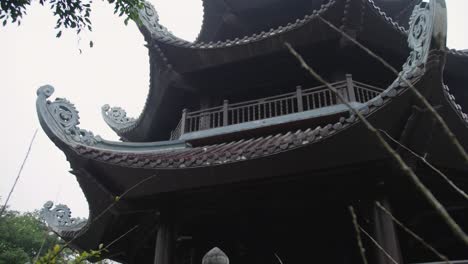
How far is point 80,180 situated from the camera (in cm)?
528

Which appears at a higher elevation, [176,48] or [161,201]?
[176,48]

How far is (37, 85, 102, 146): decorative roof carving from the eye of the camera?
5277 millimetres

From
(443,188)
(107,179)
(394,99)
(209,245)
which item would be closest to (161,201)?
(107,179)

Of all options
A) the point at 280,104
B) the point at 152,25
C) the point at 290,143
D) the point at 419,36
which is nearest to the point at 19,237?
the point at 152,25

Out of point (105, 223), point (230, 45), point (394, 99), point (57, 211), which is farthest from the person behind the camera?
point (57, 211)

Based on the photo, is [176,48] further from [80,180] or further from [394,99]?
[394,99]

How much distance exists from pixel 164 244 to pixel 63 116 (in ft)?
7.03

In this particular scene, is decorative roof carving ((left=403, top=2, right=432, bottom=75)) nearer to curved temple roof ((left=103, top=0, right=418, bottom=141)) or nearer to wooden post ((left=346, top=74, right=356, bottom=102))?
wooden post ((left=346, top=74, right=356, bottom=102))

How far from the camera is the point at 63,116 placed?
→ 17.8 feet

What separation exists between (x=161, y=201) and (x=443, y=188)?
3595 mm

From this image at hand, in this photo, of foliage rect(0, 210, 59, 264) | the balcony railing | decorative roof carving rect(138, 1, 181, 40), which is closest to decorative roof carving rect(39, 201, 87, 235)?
the balcony railing

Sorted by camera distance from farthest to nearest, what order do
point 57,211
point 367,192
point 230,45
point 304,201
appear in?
point 57,211 < point 230,45 < point 304,201 < point 367,192

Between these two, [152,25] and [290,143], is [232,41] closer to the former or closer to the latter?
[152,25]

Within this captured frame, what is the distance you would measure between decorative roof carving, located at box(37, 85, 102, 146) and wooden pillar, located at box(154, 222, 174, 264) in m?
1.48
